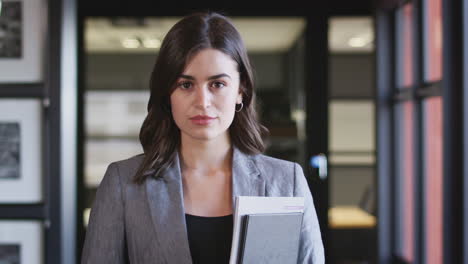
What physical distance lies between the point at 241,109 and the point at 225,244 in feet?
1.20

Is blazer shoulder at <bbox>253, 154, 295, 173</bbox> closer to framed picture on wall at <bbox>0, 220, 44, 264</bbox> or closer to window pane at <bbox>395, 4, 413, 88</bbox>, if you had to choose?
framed picture on wall at <bbox>0, 220, 44, 264</bbox>

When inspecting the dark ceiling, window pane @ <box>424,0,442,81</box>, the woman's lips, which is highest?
the dark ceiling

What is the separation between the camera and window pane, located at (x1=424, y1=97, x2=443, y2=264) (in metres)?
2.68

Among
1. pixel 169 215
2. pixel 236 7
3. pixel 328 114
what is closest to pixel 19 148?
pixel 169 215

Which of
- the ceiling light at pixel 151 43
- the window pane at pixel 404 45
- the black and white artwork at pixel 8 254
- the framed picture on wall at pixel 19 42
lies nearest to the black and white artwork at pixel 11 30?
the framed picture on wall at pixel 19 42

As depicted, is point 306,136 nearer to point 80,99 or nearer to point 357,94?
point 80,99

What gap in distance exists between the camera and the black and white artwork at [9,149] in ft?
8.63

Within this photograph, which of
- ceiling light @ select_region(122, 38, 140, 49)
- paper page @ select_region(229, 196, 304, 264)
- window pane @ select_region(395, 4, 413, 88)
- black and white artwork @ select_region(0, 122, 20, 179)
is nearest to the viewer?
paper page @ select_region(229, 196, 304, 264)

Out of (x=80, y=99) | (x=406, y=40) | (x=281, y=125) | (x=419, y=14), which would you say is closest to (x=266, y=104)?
(x=281, y=125)

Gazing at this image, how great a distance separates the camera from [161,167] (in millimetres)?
1389

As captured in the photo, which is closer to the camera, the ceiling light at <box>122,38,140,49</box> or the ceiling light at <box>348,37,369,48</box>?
the ceiling light at <box>122,38,140,49</box>

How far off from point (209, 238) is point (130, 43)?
19.2 feet

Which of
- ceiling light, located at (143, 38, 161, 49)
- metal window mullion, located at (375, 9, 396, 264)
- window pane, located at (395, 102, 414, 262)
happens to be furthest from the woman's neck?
ceiling light, located at (143, 38, 161, 49)

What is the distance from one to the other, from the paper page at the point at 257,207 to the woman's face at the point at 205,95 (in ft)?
0.69
